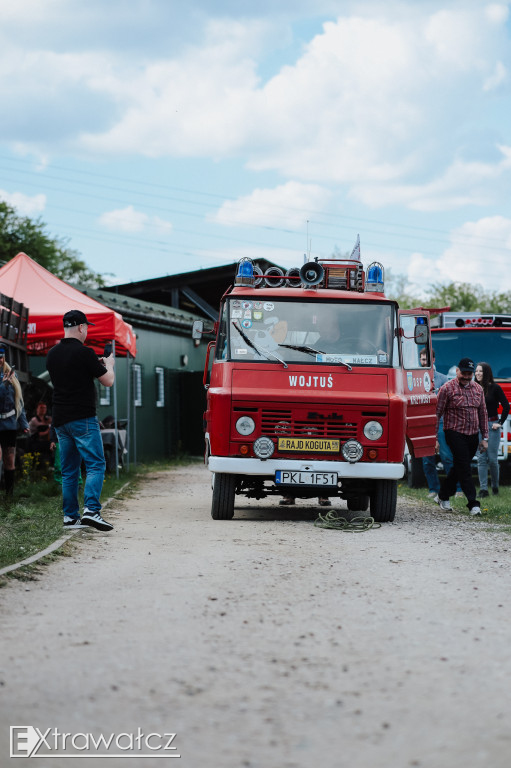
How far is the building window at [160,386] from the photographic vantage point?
2967 cm

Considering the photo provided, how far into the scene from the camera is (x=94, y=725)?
12.6 ft

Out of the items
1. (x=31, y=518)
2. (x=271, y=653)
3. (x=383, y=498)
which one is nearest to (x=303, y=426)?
(x=383, y=498)

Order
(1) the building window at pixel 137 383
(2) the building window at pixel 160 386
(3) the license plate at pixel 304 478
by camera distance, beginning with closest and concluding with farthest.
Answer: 1. (3) the license plate at pixel 304 478
2. (1) the building window at pixel 137 383
3. (2) the building window at pixel 160 386

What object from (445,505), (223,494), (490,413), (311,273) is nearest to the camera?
(223,494)

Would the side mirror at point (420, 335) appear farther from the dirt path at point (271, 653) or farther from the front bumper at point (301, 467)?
the dirt path at point (271, 653)

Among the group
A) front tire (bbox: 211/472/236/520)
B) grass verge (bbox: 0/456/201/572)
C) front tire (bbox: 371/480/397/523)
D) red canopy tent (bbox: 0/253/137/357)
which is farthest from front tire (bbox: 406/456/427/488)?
front tire (bbox: 211/472/236/520)

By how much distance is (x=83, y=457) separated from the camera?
10.1 meters

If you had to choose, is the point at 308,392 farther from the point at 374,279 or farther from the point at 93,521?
the point at 93,521

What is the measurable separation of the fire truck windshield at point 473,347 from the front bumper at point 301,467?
27.8 ft

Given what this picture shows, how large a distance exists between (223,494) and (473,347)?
30.3ft

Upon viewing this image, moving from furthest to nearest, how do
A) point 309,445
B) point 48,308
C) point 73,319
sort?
point 48,308
point 309,445
point 73,319

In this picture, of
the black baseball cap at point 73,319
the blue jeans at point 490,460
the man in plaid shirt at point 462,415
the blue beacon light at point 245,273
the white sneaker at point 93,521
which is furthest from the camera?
the blue jeans at point 490,460

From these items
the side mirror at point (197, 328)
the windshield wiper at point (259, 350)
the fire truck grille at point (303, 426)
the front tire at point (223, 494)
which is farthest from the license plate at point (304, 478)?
the side mirror at point (197, 328)

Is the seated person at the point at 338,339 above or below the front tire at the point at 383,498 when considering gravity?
above
